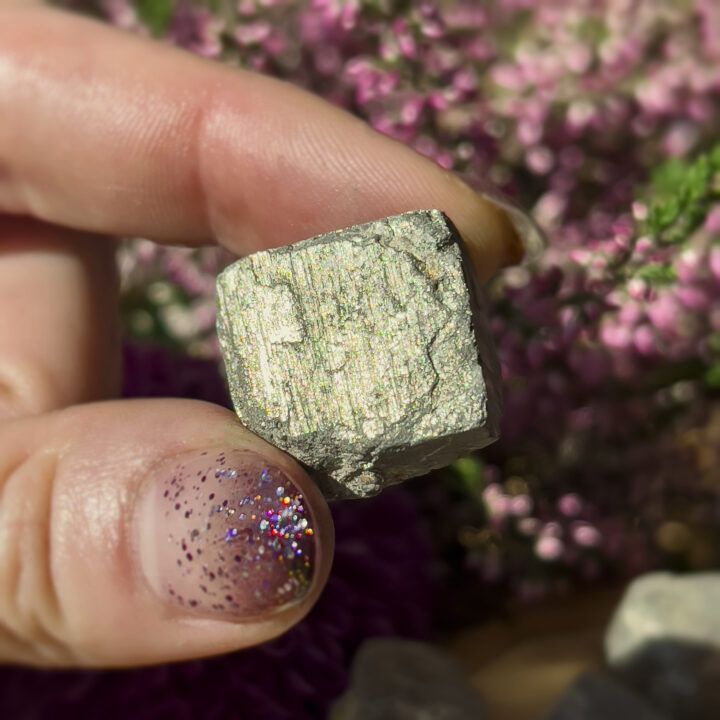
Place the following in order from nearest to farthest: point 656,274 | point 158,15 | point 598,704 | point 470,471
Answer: point 656,274
point 598,704
point 470,471
point 158,15

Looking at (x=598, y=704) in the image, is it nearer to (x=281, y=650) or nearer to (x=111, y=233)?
(x=281, y=650)

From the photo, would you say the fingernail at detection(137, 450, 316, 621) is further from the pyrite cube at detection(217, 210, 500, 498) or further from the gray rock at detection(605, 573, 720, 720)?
the gray rock at detection(605, 573, 720, 720)

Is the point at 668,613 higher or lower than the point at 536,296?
lower

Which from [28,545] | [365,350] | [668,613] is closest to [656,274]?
[365,350]

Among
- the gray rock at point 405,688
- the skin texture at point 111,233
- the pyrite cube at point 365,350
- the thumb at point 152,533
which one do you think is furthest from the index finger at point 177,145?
the gray rock at point 405,688

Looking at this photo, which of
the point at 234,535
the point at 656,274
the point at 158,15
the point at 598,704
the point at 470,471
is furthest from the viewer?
the point at 158,15

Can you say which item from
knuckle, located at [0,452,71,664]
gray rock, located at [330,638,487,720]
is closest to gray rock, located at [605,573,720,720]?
gray rock, located at [330,638,487,720]
